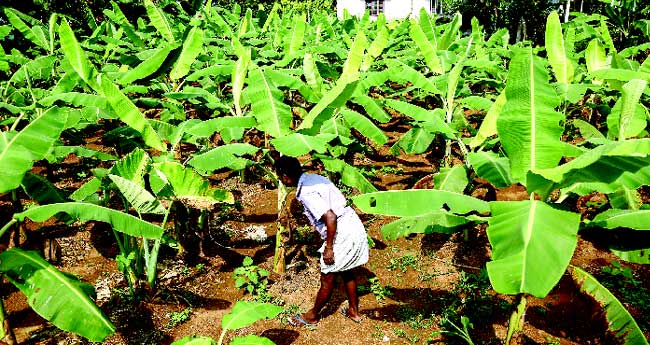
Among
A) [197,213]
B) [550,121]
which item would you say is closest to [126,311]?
[197,213]

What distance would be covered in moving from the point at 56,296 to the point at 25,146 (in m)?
1.06

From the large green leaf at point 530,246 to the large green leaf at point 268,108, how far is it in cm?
218

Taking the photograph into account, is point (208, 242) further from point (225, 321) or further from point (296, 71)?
point (296, 71)

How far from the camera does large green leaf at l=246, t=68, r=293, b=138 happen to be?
409 centimetres

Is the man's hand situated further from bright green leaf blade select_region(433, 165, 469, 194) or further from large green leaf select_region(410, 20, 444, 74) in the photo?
large green leaf select_region(410, 20, 444, 74)

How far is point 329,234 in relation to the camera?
3701 mm

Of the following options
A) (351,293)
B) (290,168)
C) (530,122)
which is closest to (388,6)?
(290,168)

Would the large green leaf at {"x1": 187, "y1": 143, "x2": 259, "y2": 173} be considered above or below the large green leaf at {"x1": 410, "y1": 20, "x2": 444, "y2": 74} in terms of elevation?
below

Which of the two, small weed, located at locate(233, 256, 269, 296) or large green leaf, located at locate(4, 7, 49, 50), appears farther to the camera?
large green leaf, located at locate(4, 7, 49, 50)

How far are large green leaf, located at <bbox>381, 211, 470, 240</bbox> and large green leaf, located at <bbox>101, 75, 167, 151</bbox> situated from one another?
2.27m

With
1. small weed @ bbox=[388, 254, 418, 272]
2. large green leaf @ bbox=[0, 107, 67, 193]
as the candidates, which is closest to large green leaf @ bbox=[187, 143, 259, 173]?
large green leaf @ bbox=[0, 107, 67, 193]

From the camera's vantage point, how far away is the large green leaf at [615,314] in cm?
290

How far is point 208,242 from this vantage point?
17.9 feet

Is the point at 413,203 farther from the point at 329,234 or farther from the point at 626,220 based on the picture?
the point at 626,220
